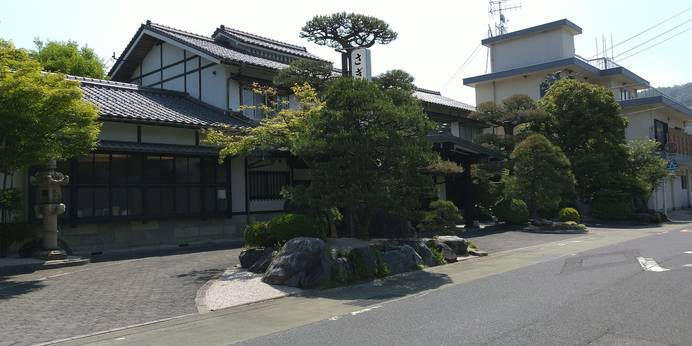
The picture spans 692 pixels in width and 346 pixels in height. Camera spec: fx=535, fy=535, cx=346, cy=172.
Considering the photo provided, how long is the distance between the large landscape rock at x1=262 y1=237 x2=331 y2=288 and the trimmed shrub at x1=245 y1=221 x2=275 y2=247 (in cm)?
172

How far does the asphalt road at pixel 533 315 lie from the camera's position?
6492 mm

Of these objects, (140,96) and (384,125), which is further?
(140,96)

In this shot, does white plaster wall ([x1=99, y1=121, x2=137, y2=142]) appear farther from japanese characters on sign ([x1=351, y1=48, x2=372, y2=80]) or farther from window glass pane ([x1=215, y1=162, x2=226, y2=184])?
japanese characters on sign ([x1=351, y1=48, x2=372, y2=80])

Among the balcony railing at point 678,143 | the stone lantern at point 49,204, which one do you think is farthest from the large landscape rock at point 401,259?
the balcony railing at point 678,143

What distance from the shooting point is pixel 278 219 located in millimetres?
13422

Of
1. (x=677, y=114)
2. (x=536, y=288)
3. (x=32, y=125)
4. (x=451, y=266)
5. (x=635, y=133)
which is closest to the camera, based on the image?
(x=536, y=288)

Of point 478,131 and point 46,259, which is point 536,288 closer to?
point 46,259

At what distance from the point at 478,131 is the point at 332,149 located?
2367 centimetres

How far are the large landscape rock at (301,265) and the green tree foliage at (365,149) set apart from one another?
160cm

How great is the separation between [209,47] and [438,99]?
1597cm

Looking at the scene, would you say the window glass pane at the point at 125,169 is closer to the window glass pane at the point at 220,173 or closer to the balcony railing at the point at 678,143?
the window glass pane at the point at 220,173

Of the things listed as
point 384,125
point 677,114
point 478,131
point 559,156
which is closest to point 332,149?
point 384,125

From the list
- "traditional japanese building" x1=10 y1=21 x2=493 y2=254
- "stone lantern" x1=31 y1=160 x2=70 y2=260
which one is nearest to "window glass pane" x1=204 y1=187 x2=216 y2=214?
"traditional japanese building" x1=10 y1=21 x2=493 y2=254

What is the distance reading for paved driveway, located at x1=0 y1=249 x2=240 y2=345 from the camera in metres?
7.57
